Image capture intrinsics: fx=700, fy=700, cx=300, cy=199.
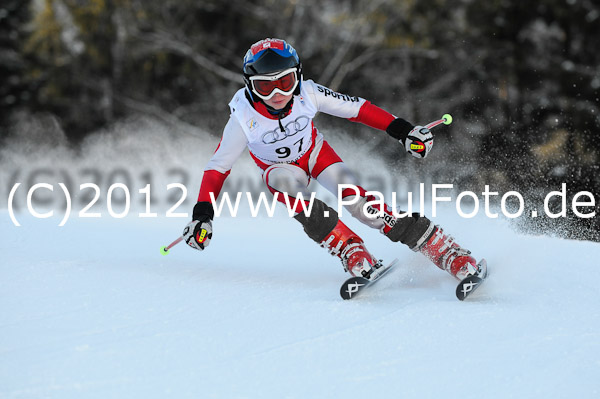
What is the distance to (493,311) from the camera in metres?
3.42

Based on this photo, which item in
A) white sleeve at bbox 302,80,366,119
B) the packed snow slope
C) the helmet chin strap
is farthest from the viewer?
white sleeve at bbox 302,80,366,119

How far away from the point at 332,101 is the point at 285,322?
146 cm

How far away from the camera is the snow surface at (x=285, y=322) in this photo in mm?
2701

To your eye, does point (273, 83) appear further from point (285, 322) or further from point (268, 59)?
point (285, 322)

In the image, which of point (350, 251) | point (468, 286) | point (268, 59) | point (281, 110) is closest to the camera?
point (468, 286)

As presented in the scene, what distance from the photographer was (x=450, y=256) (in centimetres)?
402

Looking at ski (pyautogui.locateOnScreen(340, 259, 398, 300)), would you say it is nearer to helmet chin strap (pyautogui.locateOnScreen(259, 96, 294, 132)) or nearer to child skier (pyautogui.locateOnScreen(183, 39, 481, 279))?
child skier (pyautogui.locateOnScreen(183, 39, 481, 279))

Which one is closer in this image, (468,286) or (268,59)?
(468,286)

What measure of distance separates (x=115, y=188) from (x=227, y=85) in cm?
641

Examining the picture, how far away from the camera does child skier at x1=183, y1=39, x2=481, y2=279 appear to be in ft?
12.6

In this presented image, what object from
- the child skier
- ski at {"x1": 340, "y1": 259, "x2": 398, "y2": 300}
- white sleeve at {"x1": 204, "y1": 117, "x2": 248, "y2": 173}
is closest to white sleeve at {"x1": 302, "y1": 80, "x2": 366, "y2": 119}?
the child skier

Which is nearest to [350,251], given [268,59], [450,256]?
[450,256]

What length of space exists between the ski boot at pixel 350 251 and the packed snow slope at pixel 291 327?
0.15m

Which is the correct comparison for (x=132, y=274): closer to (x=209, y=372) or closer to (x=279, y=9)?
(x=209, y=372)
